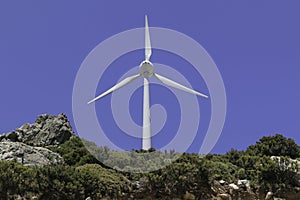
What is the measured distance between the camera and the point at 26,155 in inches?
1231

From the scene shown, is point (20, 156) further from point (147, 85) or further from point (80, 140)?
point (147, 85)

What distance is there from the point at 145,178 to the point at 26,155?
7.66m

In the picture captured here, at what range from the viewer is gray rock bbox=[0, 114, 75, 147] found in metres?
53.7

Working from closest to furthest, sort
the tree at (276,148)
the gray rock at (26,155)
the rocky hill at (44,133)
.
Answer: the gray rock at (26,155) → the tree at (276,148) → the rocky hill at (44,133)

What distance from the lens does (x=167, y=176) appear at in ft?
91.7

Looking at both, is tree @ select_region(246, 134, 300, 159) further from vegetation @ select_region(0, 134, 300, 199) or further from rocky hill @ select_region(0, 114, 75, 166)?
rocky hill @ select_region(0, 114, 75, 166)

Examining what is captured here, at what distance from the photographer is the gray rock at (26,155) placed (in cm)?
3072

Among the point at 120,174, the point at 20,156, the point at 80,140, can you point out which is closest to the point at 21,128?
the point at 80,140

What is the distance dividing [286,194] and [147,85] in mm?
20947

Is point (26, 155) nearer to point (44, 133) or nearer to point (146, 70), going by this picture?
point (146, 70)

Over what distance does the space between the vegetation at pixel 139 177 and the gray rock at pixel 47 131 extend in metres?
21.6

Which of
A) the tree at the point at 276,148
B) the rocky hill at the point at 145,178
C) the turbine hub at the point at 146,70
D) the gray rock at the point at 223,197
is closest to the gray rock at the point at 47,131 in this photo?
the turbine hub at the point at 146,70

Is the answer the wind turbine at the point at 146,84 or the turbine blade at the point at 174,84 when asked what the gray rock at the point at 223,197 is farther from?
the turbine blade at the point at 174,84

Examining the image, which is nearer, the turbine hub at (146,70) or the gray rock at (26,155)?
the gray rock at (26,155)
